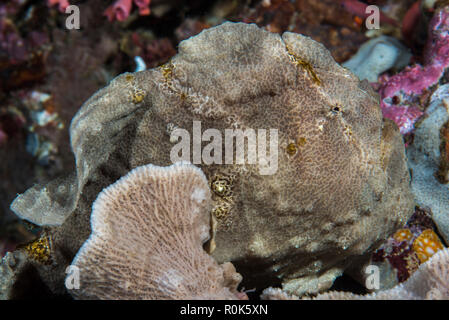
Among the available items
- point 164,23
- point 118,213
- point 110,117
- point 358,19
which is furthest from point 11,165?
point 358,19

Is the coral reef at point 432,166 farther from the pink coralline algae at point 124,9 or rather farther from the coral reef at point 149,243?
the pink coralline algae at point 124,9

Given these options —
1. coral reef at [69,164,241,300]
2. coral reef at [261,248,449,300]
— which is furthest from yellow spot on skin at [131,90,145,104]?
coral reef at [261,248,449,300]

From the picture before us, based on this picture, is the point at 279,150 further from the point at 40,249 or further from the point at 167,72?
the point at 40,249

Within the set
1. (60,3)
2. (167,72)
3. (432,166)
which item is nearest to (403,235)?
(432,166)

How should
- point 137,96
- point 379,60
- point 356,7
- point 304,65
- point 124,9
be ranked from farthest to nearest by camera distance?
point 124,9 < point 356,7 < point 379,60 < point 137,96 < point 304,65

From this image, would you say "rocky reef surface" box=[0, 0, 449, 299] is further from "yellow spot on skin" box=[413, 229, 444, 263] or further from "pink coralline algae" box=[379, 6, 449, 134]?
"pink coralline algae" box=[379, 6, 449, 134]

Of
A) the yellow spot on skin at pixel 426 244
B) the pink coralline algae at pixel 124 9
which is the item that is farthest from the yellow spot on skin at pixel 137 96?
the pink coralline algae at pixel 124 9
